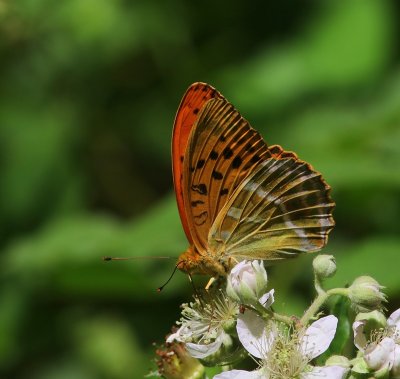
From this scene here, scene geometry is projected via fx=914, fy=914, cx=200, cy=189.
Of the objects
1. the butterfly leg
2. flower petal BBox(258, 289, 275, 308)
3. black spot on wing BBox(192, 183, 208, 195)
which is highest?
black spot on wing BBox(192, 183, 208, 195)

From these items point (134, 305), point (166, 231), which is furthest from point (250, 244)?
point (134, 305)

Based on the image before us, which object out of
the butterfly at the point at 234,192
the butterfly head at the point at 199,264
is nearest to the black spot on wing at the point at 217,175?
the butterfly at the point at 234,192

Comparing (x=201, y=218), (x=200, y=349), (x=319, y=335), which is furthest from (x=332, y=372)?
(x=201, y=218)

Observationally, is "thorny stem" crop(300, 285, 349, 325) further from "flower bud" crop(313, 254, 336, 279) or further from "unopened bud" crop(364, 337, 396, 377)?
"unopened bud" crop(364, 337, 396, 377)

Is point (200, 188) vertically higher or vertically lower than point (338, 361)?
higher

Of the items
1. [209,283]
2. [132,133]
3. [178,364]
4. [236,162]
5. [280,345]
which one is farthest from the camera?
[132,133]

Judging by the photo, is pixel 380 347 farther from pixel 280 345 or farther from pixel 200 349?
pixel 200 349

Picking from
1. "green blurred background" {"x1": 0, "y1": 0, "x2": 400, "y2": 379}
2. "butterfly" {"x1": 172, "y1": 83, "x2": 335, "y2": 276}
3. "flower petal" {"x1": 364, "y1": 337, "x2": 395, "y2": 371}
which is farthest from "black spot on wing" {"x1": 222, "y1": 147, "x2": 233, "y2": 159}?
"green blurred background" {"x1": 0, "y1": 0, "x2": 400, "y2": 379}
